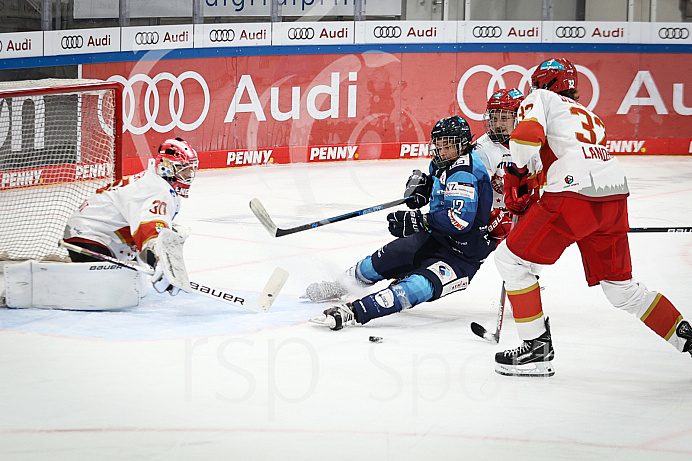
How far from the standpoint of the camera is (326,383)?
3332 mm

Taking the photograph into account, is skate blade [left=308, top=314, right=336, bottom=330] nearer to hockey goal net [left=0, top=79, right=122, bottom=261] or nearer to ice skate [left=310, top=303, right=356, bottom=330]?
ice skate [left=310, top=303, right=356, bottom=330]

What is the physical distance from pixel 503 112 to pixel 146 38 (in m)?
5.64

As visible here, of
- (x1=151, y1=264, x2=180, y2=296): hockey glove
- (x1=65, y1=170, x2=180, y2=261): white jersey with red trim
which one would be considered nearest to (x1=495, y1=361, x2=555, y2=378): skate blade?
(x1=151, y1=264, x2=180, y2=296): hockey glove

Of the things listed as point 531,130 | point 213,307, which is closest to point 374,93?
point 213,307

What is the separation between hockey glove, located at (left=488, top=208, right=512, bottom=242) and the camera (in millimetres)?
4320

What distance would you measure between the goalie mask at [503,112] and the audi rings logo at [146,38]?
18.1ft

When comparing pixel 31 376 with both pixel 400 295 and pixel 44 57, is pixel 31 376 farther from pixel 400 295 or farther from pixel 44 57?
pixel 44 57

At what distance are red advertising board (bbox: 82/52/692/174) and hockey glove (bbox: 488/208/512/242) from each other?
17.7 ft

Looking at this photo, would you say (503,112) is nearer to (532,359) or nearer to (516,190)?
(516,190)

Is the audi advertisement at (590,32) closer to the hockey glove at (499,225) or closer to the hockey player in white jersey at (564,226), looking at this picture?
the hockey glove at (499,225)

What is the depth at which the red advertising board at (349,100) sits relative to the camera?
9.41m

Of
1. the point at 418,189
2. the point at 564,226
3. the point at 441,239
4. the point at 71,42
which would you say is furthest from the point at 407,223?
the point at 71,42

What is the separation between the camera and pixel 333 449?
2.70 metres

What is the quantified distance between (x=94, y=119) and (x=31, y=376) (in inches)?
126
